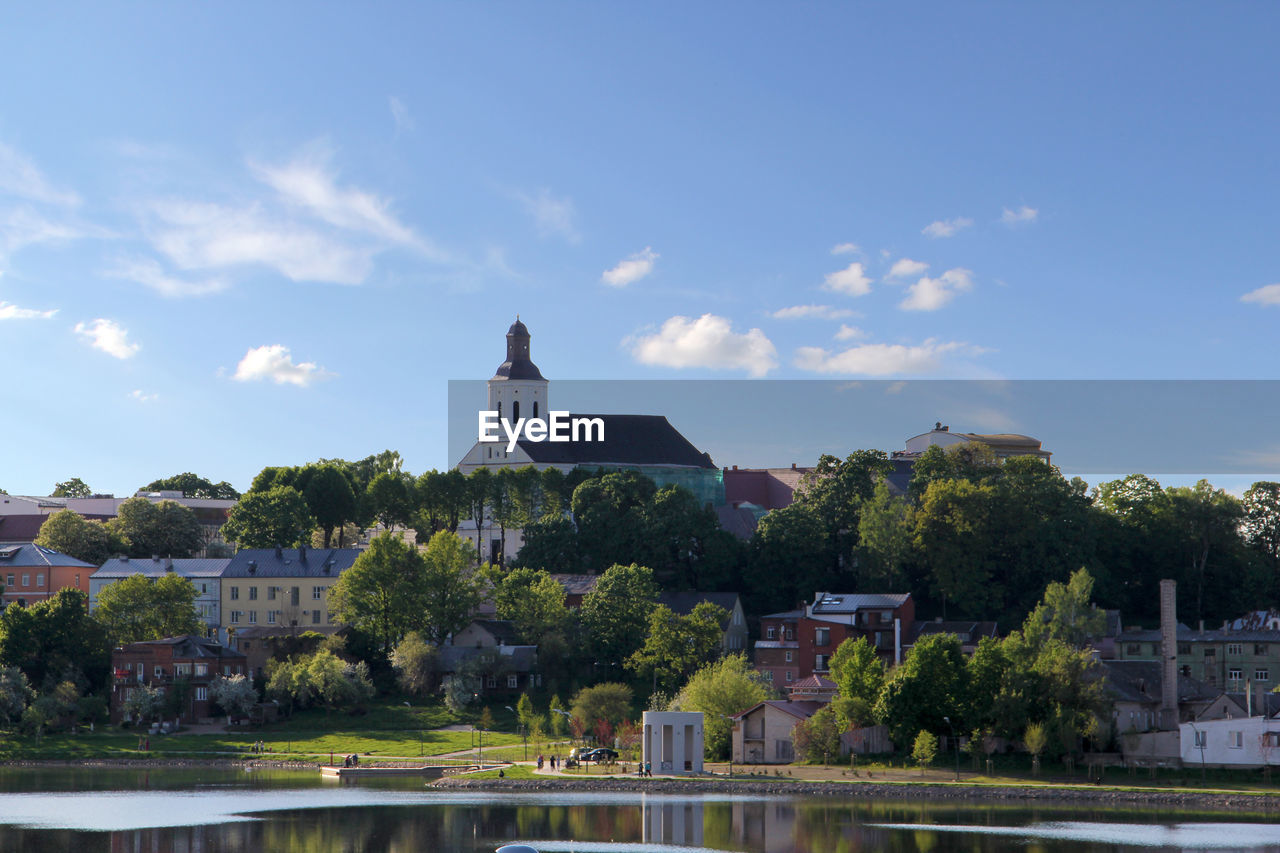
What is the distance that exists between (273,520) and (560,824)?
77.2 metres

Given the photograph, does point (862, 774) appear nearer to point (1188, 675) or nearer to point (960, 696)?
point (960, 696)

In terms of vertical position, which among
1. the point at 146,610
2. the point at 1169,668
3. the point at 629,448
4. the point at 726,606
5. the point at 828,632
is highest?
the point at 629,448

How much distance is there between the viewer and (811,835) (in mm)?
56438

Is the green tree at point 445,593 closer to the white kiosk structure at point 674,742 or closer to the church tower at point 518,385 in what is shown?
the white kiosk structure at point 674,742

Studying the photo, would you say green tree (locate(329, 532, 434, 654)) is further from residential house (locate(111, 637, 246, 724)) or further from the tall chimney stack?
the tall chimney stack

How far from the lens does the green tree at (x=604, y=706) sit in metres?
86.9

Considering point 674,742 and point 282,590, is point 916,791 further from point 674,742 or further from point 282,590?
point 282,590

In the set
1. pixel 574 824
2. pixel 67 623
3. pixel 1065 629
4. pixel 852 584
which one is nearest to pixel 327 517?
pixel 67 623

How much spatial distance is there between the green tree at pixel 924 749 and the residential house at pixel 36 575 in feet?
262

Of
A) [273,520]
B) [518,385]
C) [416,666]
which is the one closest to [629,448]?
[518,385]

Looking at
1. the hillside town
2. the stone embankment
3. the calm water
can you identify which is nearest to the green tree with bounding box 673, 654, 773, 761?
the hillside town

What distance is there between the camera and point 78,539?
449 feet

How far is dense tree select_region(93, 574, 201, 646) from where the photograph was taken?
108375 mm

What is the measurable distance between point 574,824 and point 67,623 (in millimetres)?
57689
